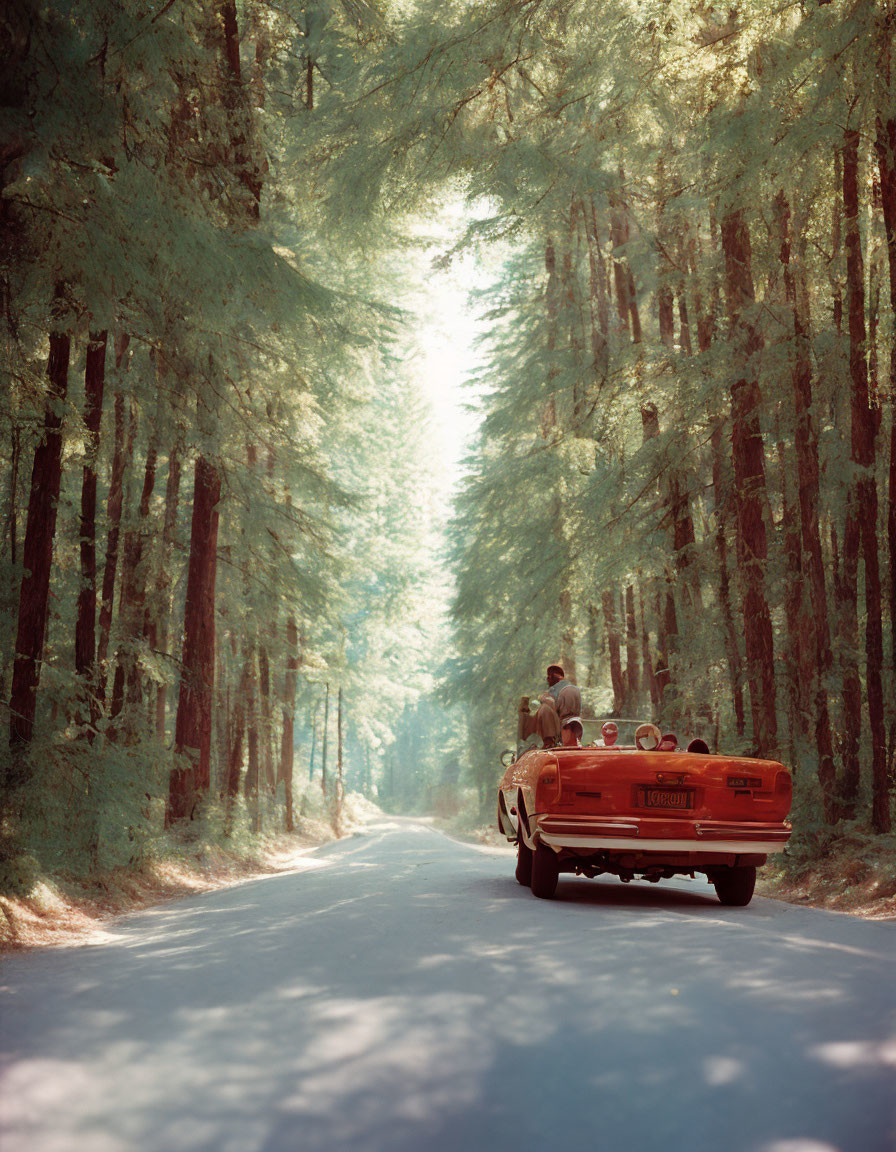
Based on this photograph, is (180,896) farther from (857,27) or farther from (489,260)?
(489,260)

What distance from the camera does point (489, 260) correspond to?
28.5m

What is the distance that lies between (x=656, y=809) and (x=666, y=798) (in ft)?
0.38

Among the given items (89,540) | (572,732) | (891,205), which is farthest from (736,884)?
(89,540)

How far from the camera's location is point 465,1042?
4016 mm

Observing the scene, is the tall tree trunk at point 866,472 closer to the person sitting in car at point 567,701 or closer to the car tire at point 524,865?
the person sitting in car at point 567,701

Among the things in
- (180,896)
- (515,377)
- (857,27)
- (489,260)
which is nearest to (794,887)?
(180,896)

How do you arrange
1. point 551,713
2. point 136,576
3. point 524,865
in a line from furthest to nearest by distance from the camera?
point 136,576, point 551,713, point 524,865

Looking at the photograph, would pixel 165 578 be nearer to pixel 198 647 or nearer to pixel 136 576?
pixel 136 576

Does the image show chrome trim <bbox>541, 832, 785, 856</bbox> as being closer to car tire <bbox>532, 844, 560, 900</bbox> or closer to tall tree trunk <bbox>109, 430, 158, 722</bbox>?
A: car tire <bbox>532, 844, 560, 900</bbox>

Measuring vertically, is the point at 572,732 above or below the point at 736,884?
above

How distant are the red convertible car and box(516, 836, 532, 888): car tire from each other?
1286mm

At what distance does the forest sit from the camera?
30.9ft

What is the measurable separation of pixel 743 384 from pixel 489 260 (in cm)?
1627

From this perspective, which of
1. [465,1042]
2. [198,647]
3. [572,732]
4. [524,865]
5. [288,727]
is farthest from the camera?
[288,727]
